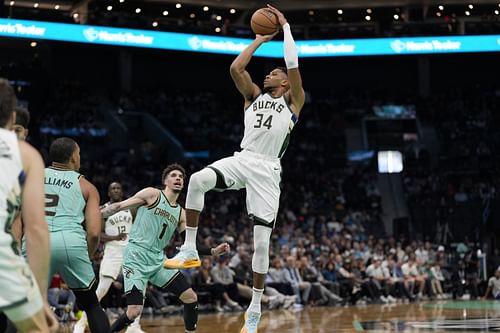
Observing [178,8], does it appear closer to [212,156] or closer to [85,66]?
[85,66]

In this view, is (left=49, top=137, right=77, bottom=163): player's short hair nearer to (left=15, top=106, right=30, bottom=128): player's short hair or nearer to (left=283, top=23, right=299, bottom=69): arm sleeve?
(left=15, top=106, right=30, bottom=128): player's short hair

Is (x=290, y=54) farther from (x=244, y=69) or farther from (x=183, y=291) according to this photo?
(x=183, y=291)

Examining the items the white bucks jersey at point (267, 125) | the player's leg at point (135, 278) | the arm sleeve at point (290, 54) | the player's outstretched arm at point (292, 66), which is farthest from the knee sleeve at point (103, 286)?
the arm sleeve at point (290, 54)

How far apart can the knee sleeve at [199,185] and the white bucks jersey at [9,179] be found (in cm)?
370

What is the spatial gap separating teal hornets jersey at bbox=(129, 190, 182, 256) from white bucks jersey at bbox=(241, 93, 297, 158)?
1.57m

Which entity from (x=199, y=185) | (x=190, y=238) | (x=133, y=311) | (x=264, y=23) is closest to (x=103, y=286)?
(x=133, y=311)

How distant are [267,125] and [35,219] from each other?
4.10 meters

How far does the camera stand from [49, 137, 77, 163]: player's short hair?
20.9ft

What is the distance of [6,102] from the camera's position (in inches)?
151

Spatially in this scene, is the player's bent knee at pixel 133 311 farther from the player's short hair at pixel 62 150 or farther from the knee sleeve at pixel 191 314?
the player's short hair at pixel 62 150

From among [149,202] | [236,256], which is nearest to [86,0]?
[236,256]

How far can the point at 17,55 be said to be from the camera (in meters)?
29.1

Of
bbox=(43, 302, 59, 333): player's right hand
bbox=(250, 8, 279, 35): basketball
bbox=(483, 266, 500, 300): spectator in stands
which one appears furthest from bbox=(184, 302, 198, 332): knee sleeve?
bbox=(483, 266, 500, 300): spectator in stands

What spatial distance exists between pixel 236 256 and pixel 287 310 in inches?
63.7
